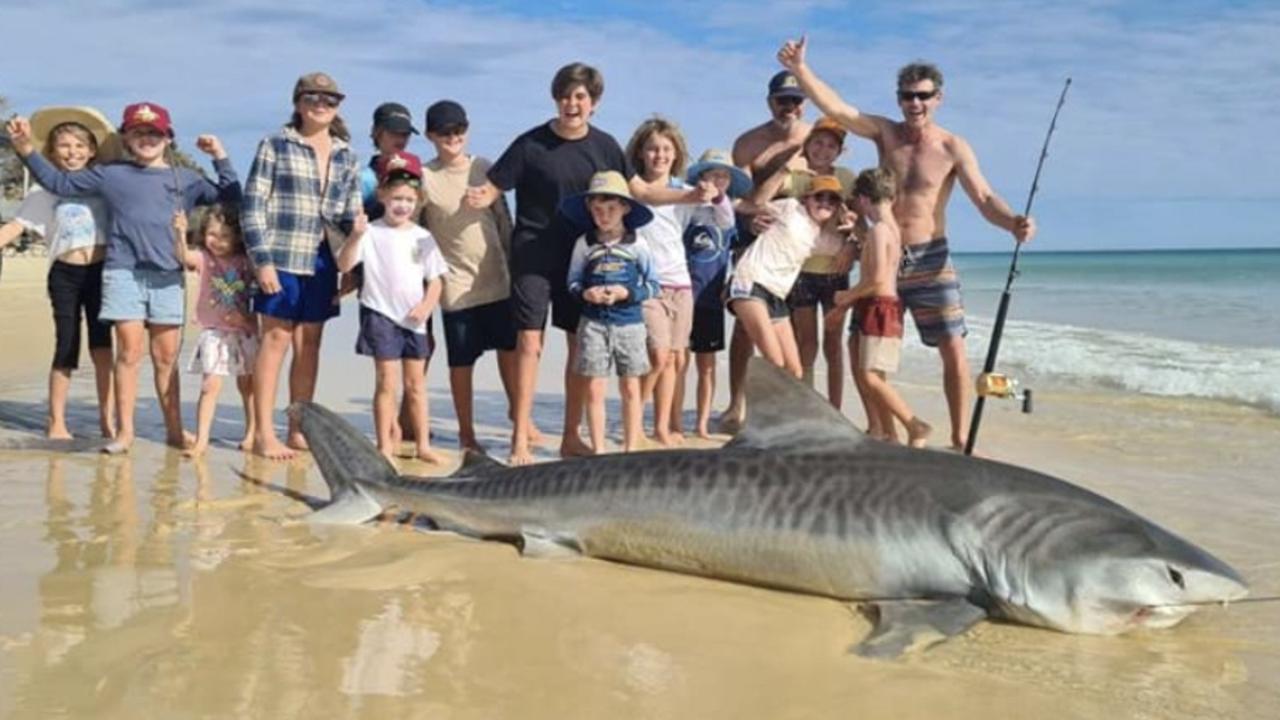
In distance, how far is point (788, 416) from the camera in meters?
4.74

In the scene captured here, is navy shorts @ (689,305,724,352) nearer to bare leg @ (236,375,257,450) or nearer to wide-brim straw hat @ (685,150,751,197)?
wide-brim straw hat @ (685,150,751,197)

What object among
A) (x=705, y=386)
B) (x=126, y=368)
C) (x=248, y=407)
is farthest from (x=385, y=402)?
(x=705, y=386)

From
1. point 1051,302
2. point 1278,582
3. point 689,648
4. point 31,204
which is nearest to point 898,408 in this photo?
point 1278,582

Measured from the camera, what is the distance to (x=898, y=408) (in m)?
7.64

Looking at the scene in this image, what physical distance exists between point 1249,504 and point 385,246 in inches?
206

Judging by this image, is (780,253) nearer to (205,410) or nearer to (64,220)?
(205,410)

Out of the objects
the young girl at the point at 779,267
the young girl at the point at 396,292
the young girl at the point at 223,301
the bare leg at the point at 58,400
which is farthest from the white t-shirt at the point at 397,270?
the young girl at the point at 779,267

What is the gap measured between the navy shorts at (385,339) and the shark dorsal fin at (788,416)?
116 inches

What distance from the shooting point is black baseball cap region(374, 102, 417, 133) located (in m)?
7.64

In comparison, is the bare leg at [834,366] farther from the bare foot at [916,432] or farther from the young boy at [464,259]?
the young boy at [464,259]

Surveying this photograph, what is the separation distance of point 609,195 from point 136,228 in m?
2.89

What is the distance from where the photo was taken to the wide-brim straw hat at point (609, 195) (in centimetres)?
678

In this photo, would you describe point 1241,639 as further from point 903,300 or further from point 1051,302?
point 1051,302

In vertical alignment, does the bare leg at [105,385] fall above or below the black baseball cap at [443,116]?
below
